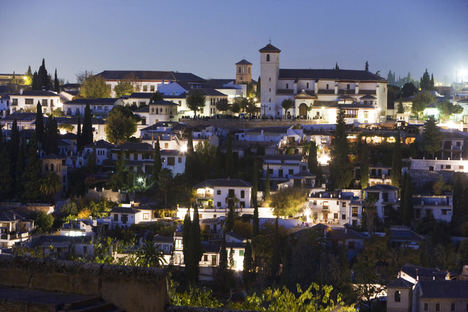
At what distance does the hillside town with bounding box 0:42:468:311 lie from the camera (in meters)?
26.8

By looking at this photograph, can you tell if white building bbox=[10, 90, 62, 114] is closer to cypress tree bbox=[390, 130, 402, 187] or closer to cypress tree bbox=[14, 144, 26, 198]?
cypress tree bbox=[14, 144, 26, 198]

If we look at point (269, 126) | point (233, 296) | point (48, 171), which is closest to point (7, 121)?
point (48, 171)

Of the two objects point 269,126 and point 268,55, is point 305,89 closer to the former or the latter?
point 268,55

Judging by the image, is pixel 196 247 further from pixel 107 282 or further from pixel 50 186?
pixel 107 282

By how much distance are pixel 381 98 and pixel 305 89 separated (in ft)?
15.6

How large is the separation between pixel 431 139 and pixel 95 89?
23843 millimetres

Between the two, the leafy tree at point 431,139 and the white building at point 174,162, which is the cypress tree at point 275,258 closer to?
the white building at point 174,162

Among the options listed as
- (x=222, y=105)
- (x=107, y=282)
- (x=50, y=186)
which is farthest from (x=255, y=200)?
(x=107, y=282)

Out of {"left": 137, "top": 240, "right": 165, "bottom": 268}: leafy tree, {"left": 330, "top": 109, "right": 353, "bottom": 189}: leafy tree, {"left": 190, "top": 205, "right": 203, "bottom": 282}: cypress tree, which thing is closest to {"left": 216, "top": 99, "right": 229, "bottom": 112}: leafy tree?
{"left": 330, "top": 109, "right": 353, "bottom": 189}: leafy tree

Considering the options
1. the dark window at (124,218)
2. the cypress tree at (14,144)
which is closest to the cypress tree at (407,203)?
the dark window at (124,218)

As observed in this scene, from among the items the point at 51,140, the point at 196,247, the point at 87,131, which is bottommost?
the point at 196,247

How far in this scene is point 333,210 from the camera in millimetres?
31375

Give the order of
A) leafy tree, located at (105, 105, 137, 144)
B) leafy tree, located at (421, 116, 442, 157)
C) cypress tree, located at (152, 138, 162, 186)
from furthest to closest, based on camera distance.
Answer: leafy tree, located at (105, 105, 137, 144) → leafy tree, located at (421, 116, 442, 157) → cypress tree, located at (152, 138, 162, 186)

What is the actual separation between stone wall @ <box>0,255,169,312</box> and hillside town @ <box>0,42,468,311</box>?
1316 centimetres
